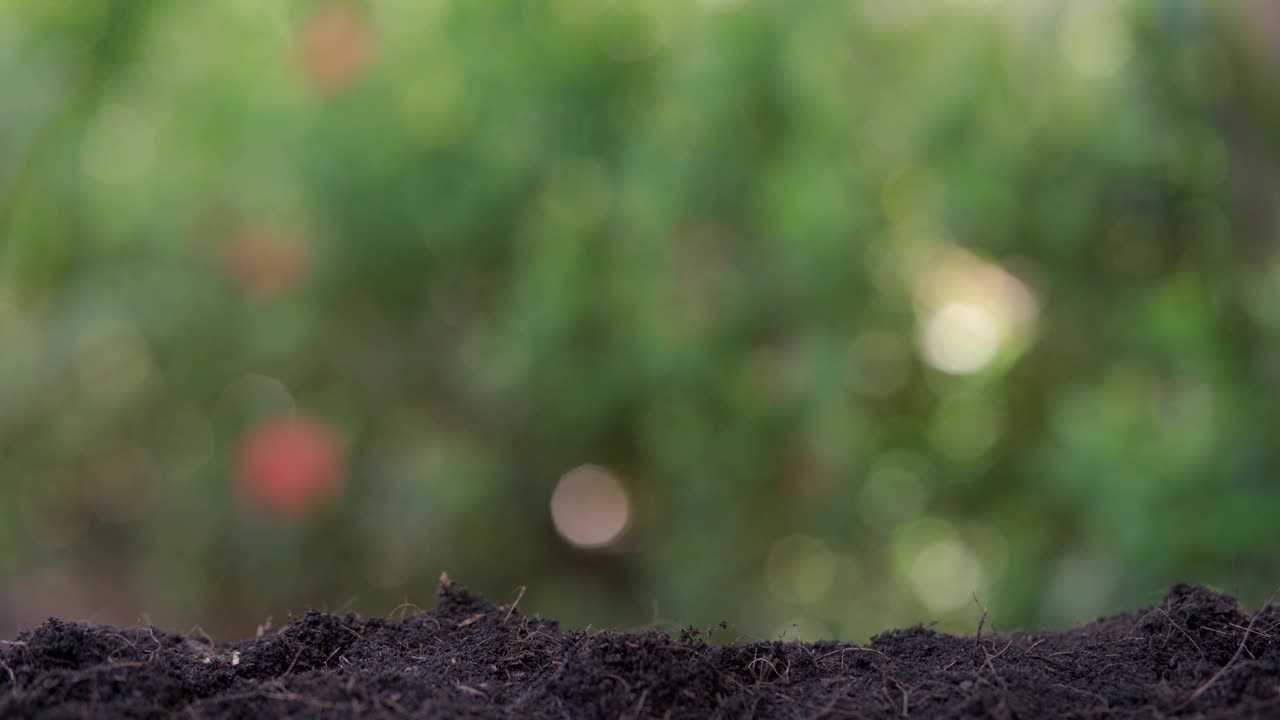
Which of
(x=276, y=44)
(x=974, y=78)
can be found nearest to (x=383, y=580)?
(x=276, y=44)

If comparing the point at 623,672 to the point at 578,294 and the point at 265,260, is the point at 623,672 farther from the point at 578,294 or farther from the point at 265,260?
the point at 265,260

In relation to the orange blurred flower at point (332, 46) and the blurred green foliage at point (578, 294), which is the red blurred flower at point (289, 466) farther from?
the orange blurred flower at point (332, 46)

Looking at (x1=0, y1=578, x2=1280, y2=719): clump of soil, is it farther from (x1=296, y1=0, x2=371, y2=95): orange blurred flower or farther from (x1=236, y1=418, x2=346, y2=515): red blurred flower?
(x1=296, y1=0, x2=371, y2=95): orange blurred flower

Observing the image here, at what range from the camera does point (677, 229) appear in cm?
425

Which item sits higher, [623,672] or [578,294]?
[578,294]

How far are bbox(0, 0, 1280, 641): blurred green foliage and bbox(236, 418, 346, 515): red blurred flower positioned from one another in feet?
0.18

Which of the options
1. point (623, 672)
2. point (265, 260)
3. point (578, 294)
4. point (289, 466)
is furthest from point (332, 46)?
point (623, 672)

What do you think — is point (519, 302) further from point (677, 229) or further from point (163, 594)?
point (163, 594)

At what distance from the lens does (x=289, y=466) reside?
14.0 ft

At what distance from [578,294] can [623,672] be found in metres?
3.28

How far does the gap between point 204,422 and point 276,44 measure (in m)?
1.55

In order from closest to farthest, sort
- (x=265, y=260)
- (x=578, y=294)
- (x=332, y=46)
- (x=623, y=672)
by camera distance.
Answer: (x=623, y=672), (x=578, y=294), (x=265, y=260), (x=332, y=46)

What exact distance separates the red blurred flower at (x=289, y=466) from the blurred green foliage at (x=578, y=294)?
5 cm

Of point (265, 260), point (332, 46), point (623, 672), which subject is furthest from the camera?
point (332, 46)
